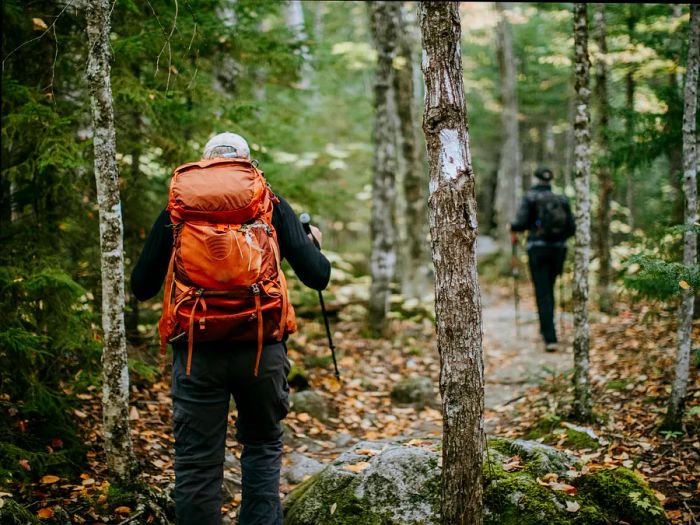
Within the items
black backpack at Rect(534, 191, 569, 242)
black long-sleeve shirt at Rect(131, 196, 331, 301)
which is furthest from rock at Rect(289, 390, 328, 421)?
black backpack at Rect(534, 191, 569, 242)

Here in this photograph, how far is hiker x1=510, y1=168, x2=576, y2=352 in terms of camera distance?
903cm

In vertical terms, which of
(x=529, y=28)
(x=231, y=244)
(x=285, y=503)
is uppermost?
(x=529, y=28)

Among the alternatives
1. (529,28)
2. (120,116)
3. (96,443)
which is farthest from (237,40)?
(529,28)

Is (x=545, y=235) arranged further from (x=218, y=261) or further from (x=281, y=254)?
(x=218, y=261)

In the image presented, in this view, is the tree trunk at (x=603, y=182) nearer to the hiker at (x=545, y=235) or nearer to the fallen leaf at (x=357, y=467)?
the hiker at (x=545, y=235)

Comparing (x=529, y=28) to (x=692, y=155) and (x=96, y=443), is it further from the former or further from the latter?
(x=96, y=443)

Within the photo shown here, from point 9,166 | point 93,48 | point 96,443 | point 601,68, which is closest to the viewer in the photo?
point 93,48

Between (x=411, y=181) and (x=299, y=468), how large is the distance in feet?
25.4

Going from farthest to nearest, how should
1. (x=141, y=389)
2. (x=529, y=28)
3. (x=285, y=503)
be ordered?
(x=529, y=28), (x=141, y=389), (x=285, y=503)

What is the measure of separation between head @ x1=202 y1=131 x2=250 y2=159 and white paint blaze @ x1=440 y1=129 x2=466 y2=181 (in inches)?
50.8

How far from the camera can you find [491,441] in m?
4.50

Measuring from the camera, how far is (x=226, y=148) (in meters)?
3.52

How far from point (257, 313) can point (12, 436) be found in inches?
114

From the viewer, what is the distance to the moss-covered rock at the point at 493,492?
363 cm
